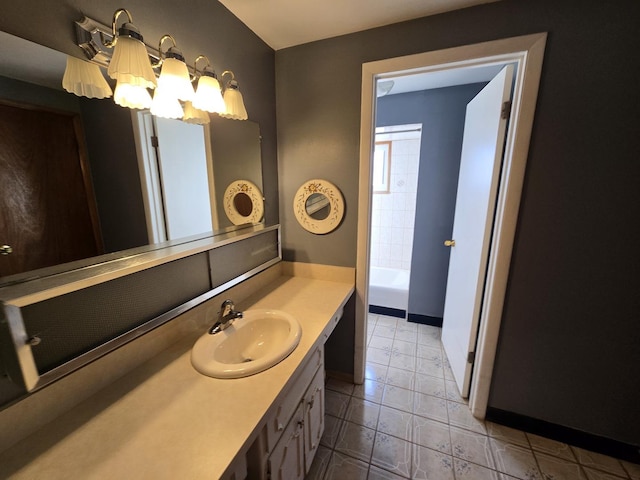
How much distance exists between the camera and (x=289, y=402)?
903 millimetres

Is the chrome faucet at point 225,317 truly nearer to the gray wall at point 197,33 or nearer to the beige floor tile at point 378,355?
the gray wall at point 197,33

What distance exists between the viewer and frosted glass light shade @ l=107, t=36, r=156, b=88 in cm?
73

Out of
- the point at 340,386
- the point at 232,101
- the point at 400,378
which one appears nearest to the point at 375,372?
the point at 400,378

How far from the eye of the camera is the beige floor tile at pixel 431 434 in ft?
4.56

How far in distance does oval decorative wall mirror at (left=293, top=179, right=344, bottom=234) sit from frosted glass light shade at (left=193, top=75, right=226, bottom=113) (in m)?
0.72

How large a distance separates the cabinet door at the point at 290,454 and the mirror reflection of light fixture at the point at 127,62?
1.24 metres

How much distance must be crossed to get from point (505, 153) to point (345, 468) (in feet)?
5.85

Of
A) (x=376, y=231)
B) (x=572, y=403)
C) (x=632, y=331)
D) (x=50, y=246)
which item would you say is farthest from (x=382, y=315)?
(x=50, y=246)

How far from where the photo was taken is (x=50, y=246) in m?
0.70

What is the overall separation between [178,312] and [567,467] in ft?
6.64

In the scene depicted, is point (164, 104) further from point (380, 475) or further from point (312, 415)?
point (380, 475)

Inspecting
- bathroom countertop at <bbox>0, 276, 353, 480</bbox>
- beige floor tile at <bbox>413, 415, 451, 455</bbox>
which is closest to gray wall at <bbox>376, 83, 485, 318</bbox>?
beige floor tile at <bbox>413, 415, 451, 455</bbox>

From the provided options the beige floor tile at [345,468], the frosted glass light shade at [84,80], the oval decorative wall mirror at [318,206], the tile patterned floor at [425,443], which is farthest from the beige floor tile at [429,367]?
the frosted glass light shade at [84,80]

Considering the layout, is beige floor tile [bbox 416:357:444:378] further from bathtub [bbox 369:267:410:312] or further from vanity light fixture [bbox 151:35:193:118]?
vanity light fixture [bbox 151:35:193:118]
